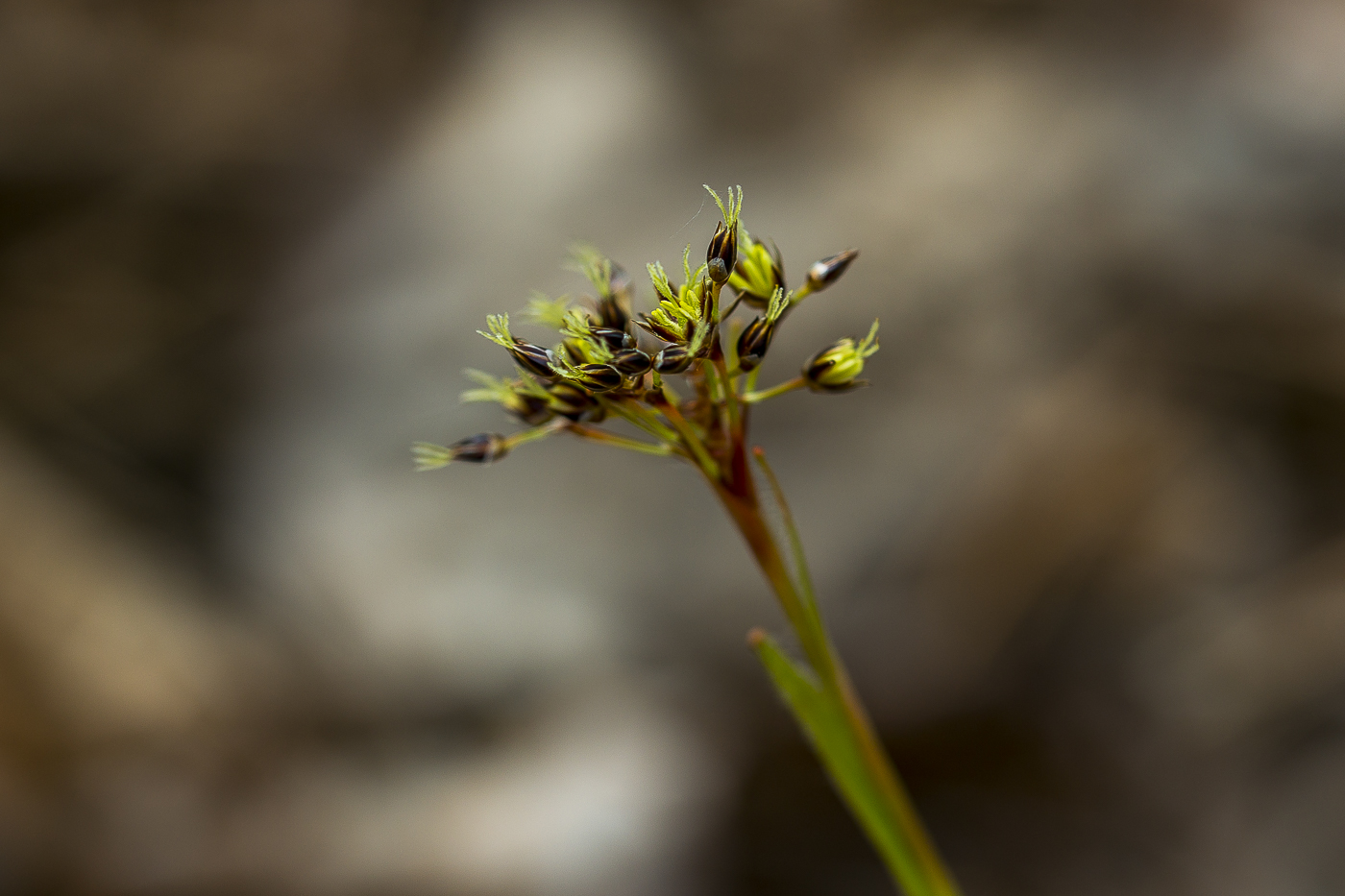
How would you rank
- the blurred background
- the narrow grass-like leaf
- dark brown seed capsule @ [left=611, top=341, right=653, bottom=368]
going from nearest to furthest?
dark brown seed capsule @ [left=611, top=341, right=653, bottom=368] < the narrow grass-like leaf < the blurred background

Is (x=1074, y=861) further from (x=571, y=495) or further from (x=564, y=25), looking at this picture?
(x=564, y=25)

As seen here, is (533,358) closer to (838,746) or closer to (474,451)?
(474,451)

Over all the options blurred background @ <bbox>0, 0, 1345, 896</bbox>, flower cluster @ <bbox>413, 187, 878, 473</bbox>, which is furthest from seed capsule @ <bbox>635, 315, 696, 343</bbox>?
blurred background @ <bbox>0, 0, 1345, 896</bbox>

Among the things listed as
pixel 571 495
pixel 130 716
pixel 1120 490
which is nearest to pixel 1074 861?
pixel 1120 490

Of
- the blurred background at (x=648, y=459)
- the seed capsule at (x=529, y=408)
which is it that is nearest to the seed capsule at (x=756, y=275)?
the seed capsule at (x=529, y=408)

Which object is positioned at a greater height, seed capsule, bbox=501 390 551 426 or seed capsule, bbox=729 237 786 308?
seed capsule, bbox=729 237 786 308

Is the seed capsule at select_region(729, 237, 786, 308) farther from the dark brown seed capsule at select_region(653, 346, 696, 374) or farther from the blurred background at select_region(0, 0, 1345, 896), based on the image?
the blurred background at select_region(0, 0, 1345, 896)

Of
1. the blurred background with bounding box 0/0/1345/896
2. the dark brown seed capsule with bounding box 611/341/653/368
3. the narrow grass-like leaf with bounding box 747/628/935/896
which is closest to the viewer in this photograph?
the dark brown seed capsule with bounding box 611/341/653/368
